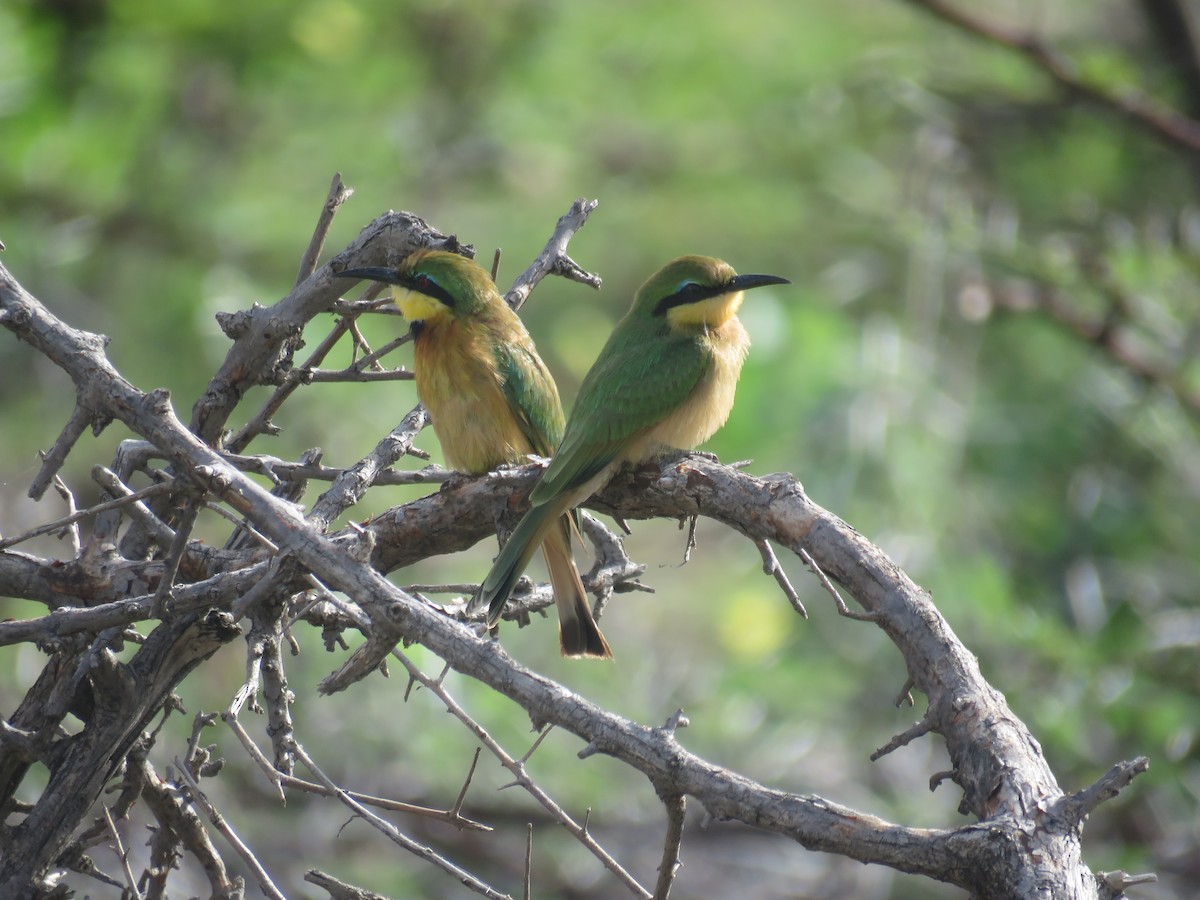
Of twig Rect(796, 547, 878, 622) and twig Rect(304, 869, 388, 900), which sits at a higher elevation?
twig Rect(796, 547, 878, 622)

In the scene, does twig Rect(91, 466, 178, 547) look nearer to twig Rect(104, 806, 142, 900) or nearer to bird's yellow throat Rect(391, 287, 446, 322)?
twig Rect(104, 806, 142, 900)

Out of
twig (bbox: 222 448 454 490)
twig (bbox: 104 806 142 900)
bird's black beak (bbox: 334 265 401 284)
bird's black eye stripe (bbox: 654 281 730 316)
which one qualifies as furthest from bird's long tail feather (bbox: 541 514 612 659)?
twig (bbox: 104 806 142 900)

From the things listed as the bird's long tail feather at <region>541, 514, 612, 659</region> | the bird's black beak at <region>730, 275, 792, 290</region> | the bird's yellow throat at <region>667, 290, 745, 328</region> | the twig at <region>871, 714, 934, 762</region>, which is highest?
the bird's black beak at <region>730, 275, 792, 290</region>

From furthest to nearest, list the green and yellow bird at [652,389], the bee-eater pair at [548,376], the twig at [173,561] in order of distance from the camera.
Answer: the bee-eater pair at [548,376], the green and yellow bird at [652,389], the twig at [173,561]

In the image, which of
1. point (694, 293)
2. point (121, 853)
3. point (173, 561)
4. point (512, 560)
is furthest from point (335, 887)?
point (694, 293)

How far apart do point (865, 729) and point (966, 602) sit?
812mm

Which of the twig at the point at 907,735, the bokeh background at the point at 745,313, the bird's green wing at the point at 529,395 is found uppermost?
the bokeh background at the point at 745,313

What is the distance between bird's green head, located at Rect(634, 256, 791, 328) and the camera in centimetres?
312

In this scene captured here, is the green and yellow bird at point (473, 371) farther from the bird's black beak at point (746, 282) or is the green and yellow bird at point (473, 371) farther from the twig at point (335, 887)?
the twig at point (335, 887)

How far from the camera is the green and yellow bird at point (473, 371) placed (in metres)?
3.07

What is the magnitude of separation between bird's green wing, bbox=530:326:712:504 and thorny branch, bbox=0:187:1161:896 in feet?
0.23

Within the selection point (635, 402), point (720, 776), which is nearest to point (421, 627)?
point (720, 776)

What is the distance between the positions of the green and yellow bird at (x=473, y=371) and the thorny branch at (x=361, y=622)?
68cm

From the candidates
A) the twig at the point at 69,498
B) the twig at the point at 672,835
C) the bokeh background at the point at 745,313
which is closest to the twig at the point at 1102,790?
the twig at the point at 672,835
